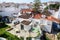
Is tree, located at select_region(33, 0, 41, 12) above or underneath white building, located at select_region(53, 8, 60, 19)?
above

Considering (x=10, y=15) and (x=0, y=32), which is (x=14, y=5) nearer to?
(x=10, y=15)

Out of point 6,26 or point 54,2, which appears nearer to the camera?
point 6,26

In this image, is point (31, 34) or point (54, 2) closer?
point (31, 34)

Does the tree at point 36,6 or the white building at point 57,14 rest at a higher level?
the tree at point 36,6

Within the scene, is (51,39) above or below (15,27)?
below

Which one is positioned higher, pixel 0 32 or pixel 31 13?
pixel 31 13

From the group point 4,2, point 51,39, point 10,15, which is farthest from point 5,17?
point 51,39

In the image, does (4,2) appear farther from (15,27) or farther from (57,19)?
(57,19)

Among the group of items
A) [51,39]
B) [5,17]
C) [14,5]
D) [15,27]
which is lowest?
[51,39]

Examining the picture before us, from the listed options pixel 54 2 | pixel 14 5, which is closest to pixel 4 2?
pixel 14 5
